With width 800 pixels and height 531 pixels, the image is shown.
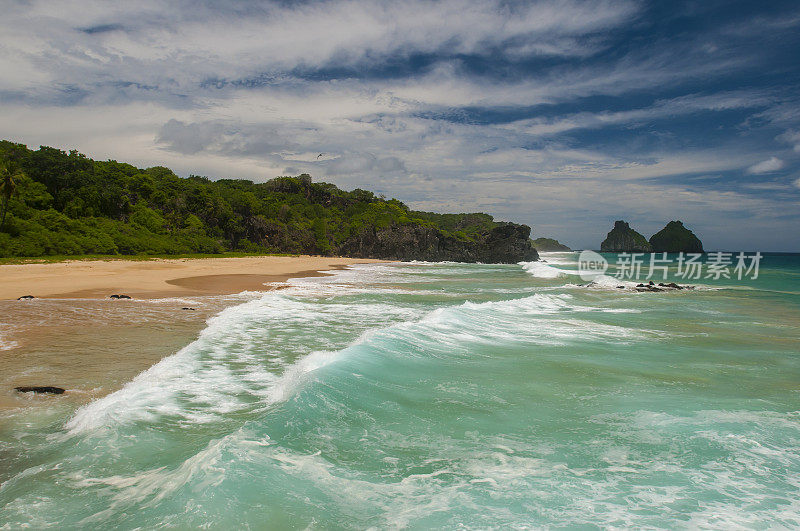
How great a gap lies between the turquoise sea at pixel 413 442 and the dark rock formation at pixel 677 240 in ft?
638

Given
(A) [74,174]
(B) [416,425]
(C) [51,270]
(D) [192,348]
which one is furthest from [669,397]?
(A) [74,174]

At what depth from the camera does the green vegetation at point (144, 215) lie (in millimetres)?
40188

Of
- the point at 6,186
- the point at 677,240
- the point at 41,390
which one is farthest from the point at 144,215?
the point at 677,240

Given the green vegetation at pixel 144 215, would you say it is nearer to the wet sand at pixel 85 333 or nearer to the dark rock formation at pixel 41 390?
the wet sand at pixel 85 333

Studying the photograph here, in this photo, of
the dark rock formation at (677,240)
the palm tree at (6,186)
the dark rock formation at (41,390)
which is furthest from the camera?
the dark rock formation at (677,240)

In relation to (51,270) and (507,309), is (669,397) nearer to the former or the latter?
(507,309)

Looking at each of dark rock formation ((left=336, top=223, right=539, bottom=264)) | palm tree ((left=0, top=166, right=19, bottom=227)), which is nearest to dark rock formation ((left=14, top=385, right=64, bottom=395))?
palm tree ((left=0, top=166, right=19, bottom=227))

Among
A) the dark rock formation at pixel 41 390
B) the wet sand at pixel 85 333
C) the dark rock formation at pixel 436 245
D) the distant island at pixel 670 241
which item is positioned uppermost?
the distant island at pixel 670 241

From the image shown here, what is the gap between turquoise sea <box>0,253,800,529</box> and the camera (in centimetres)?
365

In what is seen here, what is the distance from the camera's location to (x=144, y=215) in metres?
59.2

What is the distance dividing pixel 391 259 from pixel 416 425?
9104 cm

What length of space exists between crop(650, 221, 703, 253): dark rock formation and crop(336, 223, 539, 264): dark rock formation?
105223 mm

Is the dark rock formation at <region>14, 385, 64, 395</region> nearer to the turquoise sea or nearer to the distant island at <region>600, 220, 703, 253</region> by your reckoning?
the turquoise sea

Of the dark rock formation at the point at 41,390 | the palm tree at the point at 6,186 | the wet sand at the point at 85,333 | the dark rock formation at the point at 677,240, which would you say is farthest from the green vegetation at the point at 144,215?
the dark rock formation at the point at 677,240
